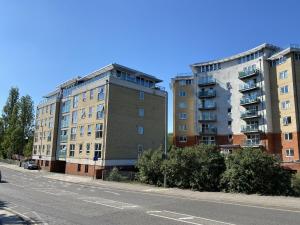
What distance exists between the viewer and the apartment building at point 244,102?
43.5 metres

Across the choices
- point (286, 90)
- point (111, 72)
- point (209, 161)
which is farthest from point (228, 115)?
point (209, 161)

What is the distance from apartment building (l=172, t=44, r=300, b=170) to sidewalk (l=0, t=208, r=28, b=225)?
108ft

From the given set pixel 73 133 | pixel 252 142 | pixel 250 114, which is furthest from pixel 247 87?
pixel 73 133

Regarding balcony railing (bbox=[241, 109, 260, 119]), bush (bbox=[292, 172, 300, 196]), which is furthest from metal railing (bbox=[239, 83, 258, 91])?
bush (bbox=[292, 172, 300, 196])

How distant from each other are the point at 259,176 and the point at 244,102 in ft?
105

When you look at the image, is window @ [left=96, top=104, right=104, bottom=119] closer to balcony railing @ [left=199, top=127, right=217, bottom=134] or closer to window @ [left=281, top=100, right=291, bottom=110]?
balcony railing @ [left=199, top=127, right=217, bottom=134]

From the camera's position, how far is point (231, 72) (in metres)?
53.6

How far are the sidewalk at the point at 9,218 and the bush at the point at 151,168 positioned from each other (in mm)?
16096

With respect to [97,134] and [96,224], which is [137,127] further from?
[96,224]

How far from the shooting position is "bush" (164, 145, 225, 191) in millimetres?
22358

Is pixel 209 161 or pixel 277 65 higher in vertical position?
pixel 277 65

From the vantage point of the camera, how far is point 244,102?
4975cm

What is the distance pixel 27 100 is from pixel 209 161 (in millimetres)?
68439

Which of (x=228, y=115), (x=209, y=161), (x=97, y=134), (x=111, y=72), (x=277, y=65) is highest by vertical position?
(x=277, y=65)
